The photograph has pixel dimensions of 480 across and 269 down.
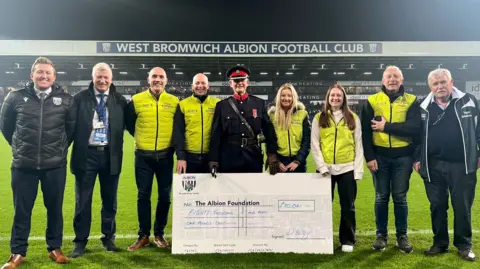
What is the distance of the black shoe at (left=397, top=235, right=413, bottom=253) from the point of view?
142 inches

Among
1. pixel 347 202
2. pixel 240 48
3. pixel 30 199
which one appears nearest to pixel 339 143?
pixel 347 202

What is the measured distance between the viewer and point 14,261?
127 inches

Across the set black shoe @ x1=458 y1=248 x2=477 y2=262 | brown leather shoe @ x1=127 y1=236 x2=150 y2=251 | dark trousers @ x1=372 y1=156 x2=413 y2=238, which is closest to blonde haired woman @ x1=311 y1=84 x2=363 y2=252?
dark trousers @ x1=372 y1=156 x2=413 y2=238

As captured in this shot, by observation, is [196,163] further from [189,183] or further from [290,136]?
[290,136]

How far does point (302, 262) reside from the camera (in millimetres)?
3285

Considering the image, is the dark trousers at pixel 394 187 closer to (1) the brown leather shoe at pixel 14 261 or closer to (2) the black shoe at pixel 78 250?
(2) the black shoe at pixel 78 250

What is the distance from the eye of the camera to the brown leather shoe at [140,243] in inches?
146

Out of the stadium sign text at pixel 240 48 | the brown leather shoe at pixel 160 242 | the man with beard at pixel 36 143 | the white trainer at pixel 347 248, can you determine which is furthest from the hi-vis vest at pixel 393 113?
the stadium sign text at pixel 240 48

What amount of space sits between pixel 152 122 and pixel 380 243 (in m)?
2.53

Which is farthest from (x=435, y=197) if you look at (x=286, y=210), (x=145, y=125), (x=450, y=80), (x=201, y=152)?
(x=145, y=125)

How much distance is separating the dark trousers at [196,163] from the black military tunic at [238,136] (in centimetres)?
22

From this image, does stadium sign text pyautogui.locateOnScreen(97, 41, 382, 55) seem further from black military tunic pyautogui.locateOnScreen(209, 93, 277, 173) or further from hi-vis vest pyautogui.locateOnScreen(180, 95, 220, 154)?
black military tunic pyautogui.locateOnScreen(209, 93, 277, 173)

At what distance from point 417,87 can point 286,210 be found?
2955 cm

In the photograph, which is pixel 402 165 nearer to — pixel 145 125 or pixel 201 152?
pixel 201 152
